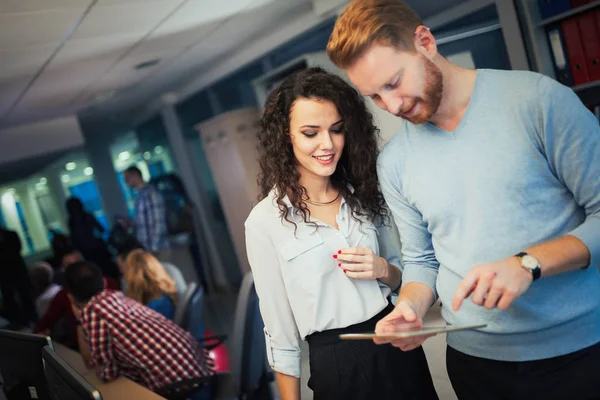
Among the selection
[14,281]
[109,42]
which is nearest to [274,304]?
[109,42]

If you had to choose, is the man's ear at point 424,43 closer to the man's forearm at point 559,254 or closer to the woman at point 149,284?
the man's forearm at point 559,254

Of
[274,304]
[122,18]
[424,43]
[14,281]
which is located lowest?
[14,281]

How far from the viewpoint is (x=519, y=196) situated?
1.23 metres

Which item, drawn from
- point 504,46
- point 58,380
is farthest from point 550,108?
point 504,46

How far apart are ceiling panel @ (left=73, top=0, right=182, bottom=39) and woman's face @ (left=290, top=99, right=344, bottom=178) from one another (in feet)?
8.10

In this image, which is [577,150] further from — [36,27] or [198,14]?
[198,14]

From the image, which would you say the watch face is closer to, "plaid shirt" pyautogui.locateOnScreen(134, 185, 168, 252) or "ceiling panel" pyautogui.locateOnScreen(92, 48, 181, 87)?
"ceiling panel" pyautogui.locateOnScreen(92, 48, 181, 87)

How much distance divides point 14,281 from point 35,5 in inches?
246

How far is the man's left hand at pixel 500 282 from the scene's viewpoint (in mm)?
1115

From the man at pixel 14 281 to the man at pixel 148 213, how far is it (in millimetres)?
2187

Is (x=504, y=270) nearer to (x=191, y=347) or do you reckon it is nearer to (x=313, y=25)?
(x=191, y=347)

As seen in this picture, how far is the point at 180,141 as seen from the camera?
9.12m

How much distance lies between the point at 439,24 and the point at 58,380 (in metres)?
3.89

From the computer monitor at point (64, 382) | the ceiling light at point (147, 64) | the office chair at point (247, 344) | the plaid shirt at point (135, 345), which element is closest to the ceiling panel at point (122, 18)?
the ceiling light at point (147, 64)
